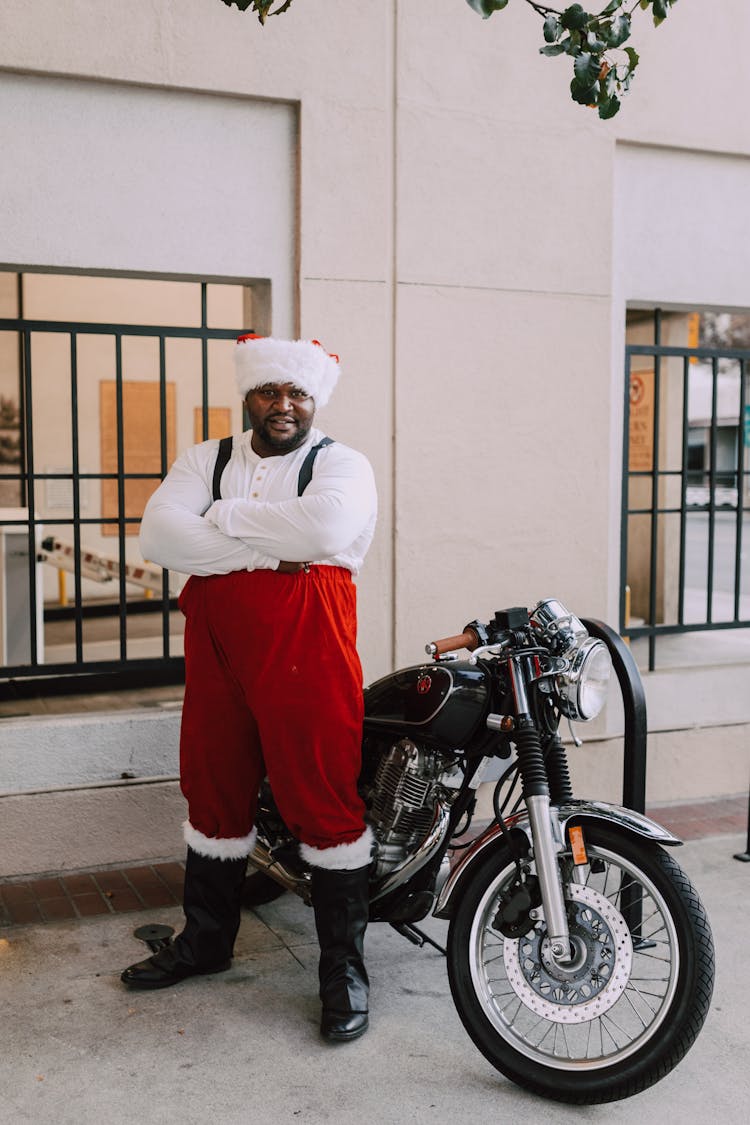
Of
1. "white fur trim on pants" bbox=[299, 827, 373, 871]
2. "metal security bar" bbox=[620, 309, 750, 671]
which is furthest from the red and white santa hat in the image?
"metal security bar" bbox=[620, 309, 750, 671]

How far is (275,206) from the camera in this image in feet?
16.3

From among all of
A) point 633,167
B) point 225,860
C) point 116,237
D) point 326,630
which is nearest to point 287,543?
point 326,630

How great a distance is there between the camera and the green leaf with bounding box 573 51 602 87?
3.50 metres

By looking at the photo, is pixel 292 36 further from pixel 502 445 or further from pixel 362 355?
pixel 502 445

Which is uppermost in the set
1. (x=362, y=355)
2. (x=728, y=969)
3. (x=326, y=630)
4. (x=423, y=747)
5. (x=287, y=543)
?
(x=362, y=355)


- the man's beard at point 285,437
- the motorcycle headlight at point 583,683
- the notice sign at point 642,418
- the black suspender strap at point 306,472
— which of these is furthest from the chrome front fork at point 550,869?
the notice sign at point 642,418

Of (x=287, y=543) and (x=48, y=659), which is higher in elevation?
(x=287, y=543)

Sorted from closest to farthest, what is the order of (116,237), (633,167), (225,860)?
(225,860) < (116,237) < (633,167)

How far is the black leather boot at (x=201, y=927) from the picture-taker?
3.78m

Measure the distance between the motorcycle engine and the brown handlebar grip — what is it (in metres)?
0.45

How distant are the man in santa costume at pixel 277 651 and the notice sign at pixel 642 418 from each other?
8393 millimetres

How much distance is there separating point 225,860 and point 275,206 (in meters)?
2.79

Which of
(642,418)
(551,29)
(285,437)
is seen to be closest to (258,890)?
(285,437)

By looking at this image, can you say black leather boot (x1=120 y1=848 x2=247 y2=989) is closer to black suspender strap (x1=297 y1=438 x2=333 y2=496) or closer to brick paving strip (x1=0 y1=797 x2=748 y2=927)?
brick paving strip (x1=0 y1=797 x2=748 y2=927)
